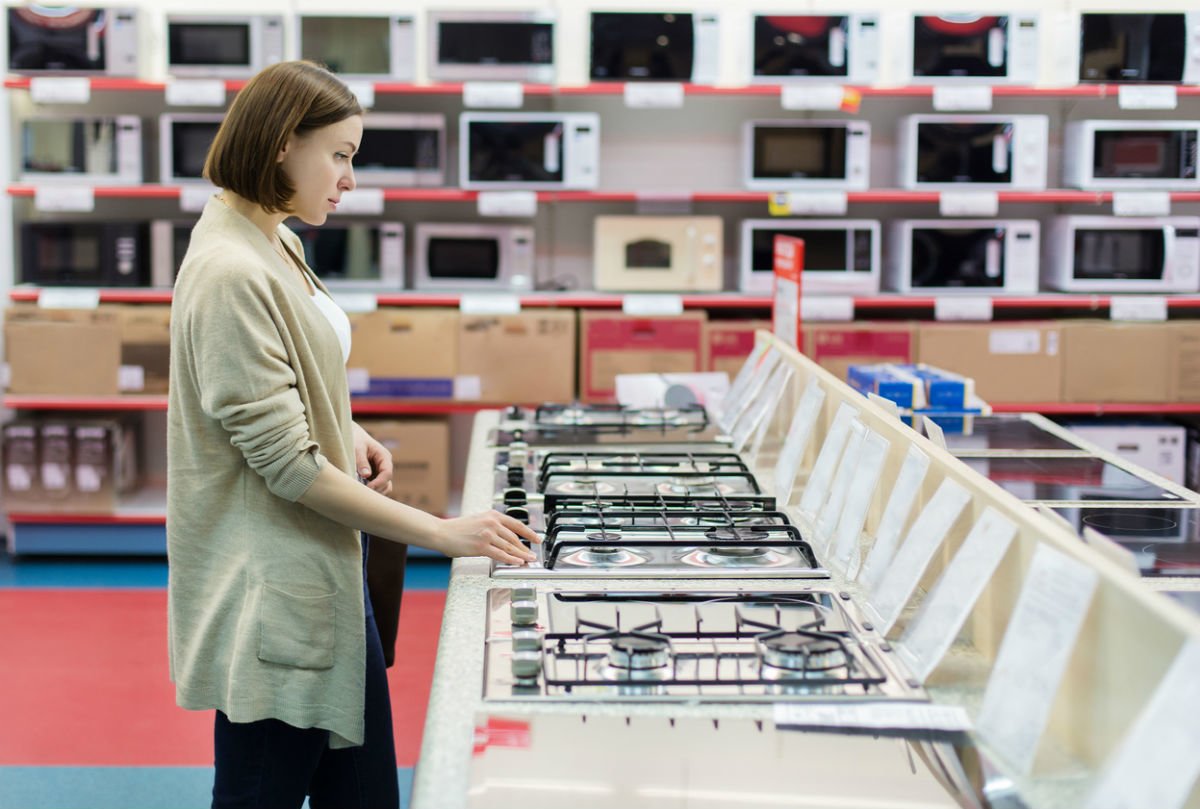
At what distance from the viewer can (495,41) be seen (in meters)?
4.91

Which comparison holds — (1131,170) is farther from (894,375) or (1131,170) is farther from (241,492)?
(241,492)

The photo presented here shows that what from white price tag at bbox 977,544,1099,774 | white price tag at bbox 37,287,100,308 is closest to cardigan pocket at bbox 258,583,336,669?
white price tag at bbox 977,544,1099,774

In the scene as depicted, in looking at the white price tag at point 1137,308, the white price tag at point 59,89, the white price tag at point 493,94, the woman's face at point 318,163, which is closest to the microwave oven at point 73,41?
the white price tag at point 59,89

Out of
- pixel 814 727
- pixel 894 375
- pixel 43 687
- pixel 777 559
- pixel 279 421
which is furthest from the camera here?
pixel 43 687

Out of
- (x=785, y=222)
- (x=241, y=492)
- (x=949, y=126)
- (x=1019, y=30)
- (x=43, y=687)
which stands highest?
(x=1019, y=30)

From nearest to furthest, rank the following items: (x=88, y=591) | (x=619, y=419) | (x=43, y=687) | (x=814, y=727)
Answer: (x=814, y=727), (x=619, y=419), (x=43, y=687), (x=88, y=591)

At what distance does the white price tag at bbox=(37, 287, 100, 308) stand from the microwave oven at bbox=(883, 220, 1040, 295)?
3.02 metres

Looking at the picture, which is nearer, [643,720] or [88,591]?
[643,720]

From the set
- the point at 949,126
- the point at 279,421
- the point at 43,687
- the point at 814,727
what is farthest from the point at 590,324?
the point at 814,727

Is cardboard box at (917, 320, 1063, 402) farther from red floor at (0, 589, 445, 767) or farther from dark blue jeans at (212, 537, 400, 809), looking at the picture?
dark blue jeans at (212, 537, 400, 809)

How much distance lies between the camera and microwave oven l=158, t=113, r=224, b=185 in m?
4.99

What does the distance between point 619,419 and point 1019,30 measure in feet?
8.62

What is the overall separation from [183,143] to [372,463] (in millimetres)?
3109

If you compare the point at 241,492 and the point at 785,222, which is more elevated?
the point at 785,222
